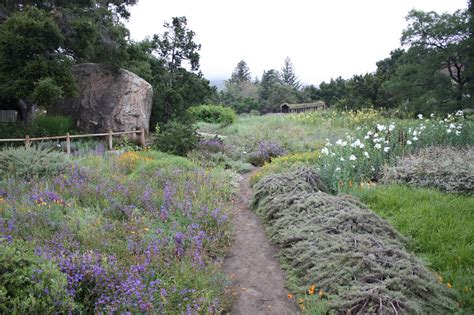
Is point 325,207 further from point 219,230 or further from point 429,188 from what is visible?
point 429,188

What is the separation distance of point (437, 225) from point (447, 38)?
47.1 ft

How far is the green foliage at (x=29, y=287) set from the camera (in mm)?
2471

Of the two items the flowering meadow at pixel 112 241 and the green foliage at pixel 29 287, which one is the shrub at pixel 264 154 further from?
the green foliage at pixel 29 287

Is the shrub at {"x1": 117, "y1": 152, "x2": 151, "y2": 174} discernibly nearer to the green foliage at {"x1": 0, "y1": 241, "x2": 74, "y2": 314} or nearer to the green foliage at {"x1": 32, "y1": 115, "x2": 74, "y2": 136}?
the green foliage at {"x1": 32, "y1": 115, "x2": 74, "y2": 136}

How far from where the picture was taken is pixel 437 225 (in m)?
4.58

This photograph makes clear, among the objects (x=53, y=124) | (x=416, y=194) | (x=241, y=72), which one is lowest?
(x=416, y=194)

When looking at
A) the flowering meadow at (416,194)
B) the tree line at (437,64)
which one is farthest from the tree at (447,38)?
the flowering meadow at (416,194)

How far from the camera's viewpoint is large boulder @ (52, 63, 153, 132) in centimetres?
1253

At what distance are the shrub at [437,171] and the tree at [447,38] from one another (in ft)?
33.2

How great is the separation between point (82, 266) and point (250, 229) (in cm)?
306

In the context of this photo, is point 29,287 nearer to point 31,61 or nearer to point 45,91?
point 45,91

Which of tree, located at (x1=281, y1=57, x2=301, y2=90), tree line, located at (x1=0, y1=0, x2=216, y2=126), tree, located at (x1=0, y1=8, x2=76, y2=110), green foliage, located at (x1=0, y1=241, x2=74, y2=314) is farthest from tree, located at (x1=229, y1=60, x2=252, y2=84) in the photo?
green foliage, located at (x1=0, y1=241, x2=74, y2=314)

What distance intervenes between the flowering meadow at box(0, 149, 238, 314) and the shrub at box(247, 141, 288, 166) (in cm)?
356

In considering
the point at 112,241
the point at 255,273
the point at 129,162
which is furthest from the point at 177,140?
the point at 255,273
